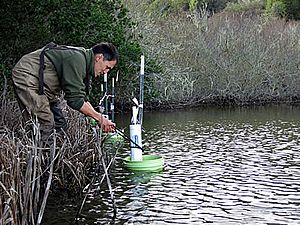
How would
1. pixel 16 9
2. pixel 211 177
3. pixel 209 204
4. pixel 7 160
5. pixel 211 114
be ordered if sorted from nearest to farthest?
pixel 7 160
pixel 209 204
pixel 211 177
pixel 16 9
pixel 211 114

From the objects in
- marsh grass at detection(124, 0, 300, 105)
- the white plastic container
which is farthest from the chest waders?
marsh grass at detection(124, 0, 300, 105)

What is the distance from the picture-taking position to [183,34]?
2450cm

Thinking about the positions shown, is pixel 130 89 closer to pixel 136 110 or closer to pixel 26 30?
pixel 26 30

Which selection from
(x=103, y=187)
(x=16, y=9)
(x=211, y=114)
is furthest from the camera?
(x=211, y=114)

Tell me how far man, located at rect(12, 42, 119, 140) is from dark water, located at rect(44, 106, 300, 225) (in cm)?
99

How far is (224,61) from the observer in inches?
947

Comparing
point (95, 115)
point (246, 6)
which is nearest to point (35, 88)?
point (95, 115)

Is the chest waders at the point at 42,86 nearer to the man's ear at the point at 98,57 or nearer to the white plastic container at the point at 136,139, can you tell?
the man's ear at the point at 98,57

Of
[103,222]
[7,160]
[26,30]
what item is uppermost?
[26,30]

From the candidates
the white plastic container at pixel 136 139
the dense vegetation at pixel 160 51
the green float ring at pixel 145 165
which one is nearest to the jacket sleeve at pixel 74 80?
the dense vegetation at pixel 160 51

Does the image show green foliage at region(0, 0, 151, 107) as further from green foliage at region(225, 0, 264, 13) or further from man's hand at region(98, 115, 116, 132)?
green foliage at region(225, 0, 264, 13)

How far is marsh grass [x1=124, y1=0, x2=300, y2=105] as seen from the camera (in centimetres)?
2284

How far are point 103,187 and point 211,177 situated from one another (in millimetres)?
1562

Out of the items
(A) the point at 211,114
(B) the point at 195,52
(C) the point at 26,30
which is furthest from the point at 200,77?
(C) the point at 26,30
